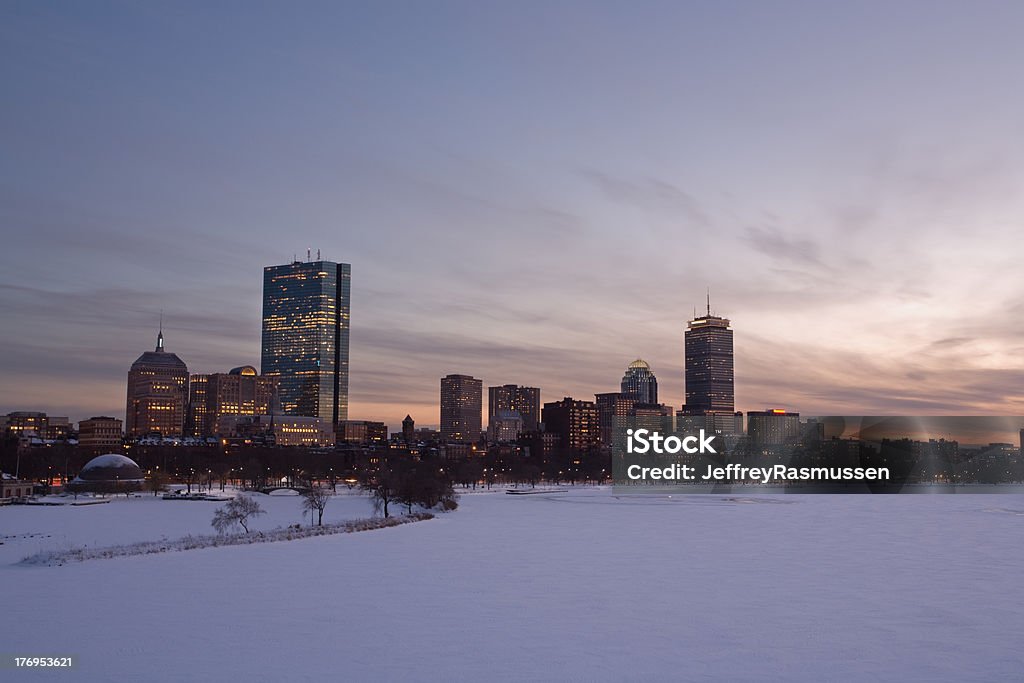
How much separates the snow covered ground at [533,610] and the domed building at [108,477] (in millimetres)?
107942

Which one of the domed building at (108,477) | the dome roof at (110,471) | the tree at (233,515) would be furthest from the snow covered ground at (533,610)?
the dome roof at (110,471)

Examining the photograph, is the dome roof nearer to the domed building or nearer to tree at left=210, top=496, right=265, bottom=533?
the domed building

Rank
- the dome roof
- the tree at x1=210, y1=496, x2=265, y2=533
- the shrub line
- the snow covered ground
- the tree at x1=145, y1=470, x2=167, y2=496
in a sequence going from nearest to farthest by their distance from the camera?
the snow covered ground < the shrub line < the tree at x1=210, y1=496, x2=265, y2=533 < the dome roof < the tree at x1=145, y1=470, x2=167, y2=496

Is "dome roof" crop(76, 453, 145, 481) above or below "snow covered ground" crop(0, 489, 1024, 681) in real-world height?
below

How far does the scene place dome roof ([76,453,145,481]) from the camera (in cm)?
16312

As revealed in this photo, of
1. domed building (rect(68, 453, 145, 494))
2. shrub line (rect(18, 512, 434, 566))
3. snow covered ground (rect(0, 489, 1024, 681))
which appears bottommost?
domed building (rect(68, 453, 145, 494))

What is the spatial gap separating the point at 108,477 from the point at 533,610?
15057cm

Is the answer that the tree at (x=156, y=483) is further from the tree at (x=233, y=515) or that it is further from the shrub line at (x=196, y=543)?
the shrub line at (x=196, y=543)

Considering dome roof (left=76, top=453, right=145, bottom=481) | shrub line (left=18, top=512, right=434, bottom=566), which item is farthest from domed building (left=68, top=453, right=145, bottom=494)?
shrub line (left=18, top=512, right=434, bottom=566)

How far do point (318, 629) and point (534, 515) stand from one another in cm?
6492

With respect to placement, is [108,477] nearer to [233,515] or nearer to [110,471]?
[110,471]

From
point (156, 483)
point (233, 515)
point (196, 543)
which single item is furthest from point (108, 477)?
point (196, 543)

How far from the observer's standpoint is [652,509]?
105812mm

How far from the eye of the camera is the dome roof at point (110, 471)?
535 feet
